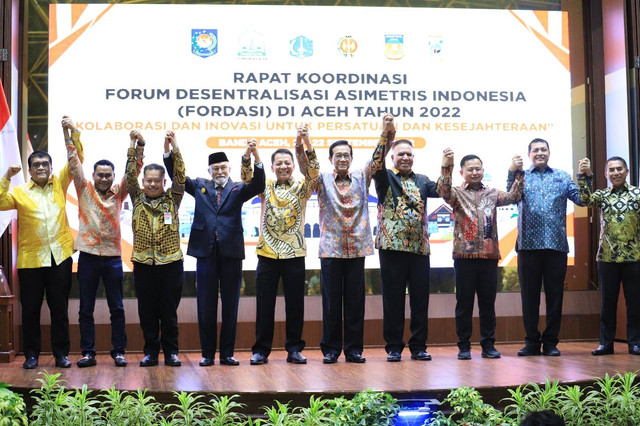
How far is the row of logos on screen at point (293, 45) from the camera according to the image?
5898 millimetres

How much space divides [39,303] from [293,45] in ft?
9.07

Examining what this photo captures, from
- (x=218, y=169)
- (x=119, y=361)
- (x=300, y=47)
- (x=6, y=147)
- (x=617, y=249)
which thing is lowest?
(x=119, y=361)

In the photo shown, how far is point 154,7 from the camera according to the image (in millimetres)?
5891

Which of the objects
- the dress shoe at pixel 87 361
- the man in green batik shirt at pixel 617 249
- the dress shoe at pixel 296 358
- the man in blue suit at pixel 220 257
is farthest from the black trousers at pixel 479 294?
the dress shoe at pixel 87 361

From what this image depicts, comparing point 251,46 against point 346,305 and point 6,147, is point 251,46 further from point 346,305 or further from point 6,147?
point 346,305

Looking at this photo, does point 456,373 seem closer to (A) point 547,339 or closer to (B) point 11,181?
(A) point 547,339

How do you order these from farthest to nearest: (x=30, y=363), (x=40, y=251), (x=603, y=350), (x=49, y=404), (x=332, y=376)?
(x=603, y=350), (x=40, y=251), (x=30, y=363), (x=332, y=376), (x=49, y=404)

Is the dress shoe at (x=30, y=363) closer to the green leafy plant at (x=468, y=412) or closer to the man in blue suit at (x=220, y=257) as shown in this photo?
the man in blue suit at (x=220, y=257)

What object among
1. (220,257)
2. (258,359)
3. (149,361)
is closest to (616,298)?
(258,359)

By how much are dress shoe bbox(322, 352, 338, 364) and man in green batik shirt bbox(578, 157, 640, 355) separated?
1.76 m

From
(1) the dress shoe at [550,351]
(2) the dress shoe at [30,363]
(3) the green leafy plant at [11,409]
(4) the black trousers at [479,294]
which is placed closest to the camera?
(3) the green leafy plant at [11,409]

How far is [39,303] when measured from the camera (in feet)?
15.5

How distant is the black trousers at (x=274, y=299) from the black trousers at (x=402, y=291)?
56 centimetres

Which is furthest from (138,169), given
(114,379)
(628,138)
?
(628,138)
